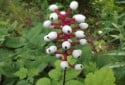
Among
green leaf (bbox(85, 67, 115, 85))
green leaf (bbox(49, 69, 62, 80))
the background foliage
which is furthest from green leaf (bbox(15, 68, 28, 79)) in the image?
green leaf (bbox(85, 67, 115, 85))

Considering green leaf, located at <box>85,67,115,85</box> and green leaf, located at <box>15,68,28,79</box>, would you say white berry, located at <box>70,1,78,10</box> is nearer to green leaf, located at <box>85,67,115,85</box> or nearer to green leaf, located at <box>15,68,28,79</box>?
green leaf, located at <box>85,67,115,85</box>

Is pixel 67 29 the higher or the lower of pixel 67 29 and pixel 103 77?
the higher

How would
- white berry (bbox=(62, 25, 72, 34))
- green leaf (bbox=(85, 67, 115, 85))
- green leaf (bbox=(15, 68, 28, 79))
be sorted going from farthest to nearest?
green leaf (bbox=(15, 68, 28, 79)), green leaf (bbox=(85, 67, 115, 85)), white berry (bbox=(62, 25, 72, 34))

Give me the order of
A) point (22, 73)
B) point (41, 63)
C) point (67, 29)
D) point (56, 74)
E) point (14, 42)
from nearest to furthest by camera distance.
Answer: point (67, 29)
point (56, 74)
point (22, 73)
point (41, 63)
point (14, 42)

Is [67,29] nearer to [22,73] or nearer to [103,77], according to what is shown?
[103,77]

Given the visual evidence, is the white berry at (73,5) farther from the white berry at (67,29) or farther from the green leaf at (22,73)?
the green leaf at (22,73)

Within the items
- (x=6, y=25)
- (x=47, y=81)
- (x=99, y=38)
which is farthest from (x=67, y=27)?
(x=99, y=38)

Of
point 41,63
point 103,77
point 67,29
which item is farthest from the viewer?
point 41,63

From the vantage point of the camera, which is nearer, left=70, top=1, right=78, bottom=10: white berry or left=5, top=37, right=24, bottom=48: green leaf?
left=70, top=1, right=78, bottom=10: white berry

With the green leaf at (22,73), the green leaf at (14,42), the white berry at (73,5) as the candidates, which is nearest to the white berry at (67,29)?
the white berry at (73,5)

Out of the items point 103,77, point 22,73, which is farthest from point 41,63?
point 103,77

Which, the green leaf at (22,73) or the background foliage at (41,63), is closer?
the background foliage at (41,63)
